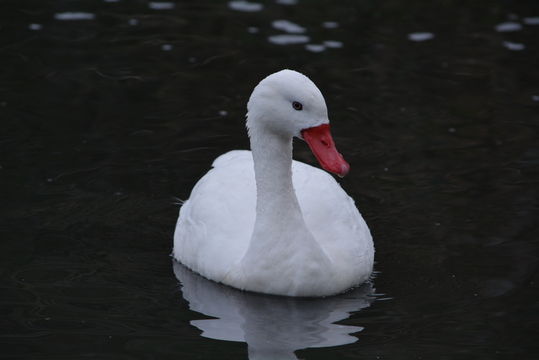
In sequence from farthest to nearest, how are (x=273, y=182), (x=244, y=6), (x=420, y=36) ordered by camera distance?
(x=244, y=6)
(x=420, y=36)
(x=273, y=182)

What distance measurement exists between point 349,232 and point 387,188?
A: 1546mm

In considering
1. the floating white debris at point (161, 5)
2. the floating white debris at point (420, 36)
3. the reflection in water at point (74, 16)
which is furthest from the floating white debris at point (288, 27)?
the reflection in water at point (74, 16)

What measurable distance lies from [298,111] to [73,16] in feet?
22.6

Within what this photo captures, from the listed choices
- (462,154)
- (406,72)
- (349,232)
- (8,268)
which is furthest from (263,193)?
(406,72)

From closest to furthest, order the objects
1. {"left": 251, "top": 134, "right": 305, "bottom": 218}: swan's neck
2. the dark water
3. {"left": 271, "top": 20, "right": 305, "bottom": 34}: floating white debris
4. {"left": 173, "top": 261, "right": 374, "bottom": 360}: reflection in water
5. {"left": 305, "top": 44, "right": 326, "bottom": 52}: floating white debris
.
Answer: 1. {"left": 173, "top": 261, "right": 374, "bottom": 360}: reflection in water
2. the dark water
3. {"left": 251, "top": 134, "right": 305, "bottom": 218}: swan's neck
4. {"left": 305, "top": 44, "right": 326, "bottom": 52}: floating white debris
5. {"left": 271, "top": 20, "right": 305, "bottom": 34}: floating white debris

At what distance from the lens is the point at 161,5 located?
46.2ft

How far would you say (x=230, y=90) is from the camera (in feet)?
38.1

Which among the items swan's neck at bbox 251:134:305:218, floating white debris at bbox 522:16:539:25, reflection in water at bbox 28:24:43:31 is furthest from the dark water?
swan's neck at bbox 251:134:305:218

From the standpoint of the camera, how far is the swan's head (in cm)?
717

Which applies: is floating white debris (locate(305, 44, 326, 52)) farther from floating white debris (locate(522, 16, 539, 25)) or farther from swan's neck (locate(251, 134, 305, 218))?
swan's neck (locate(251, 134, 305, 218))

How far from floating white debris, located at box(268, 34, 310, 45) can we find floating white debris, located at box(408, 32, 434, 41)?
119 centimetres

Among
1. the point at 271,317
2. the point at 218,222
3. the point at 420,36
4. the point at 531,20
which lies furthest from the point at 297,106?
the point at 531,20

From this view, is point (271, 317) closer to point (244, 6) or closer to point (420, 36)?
point (420, 36)

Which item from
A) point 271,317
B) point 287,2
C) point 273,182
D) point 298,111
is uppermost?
point 298,111
